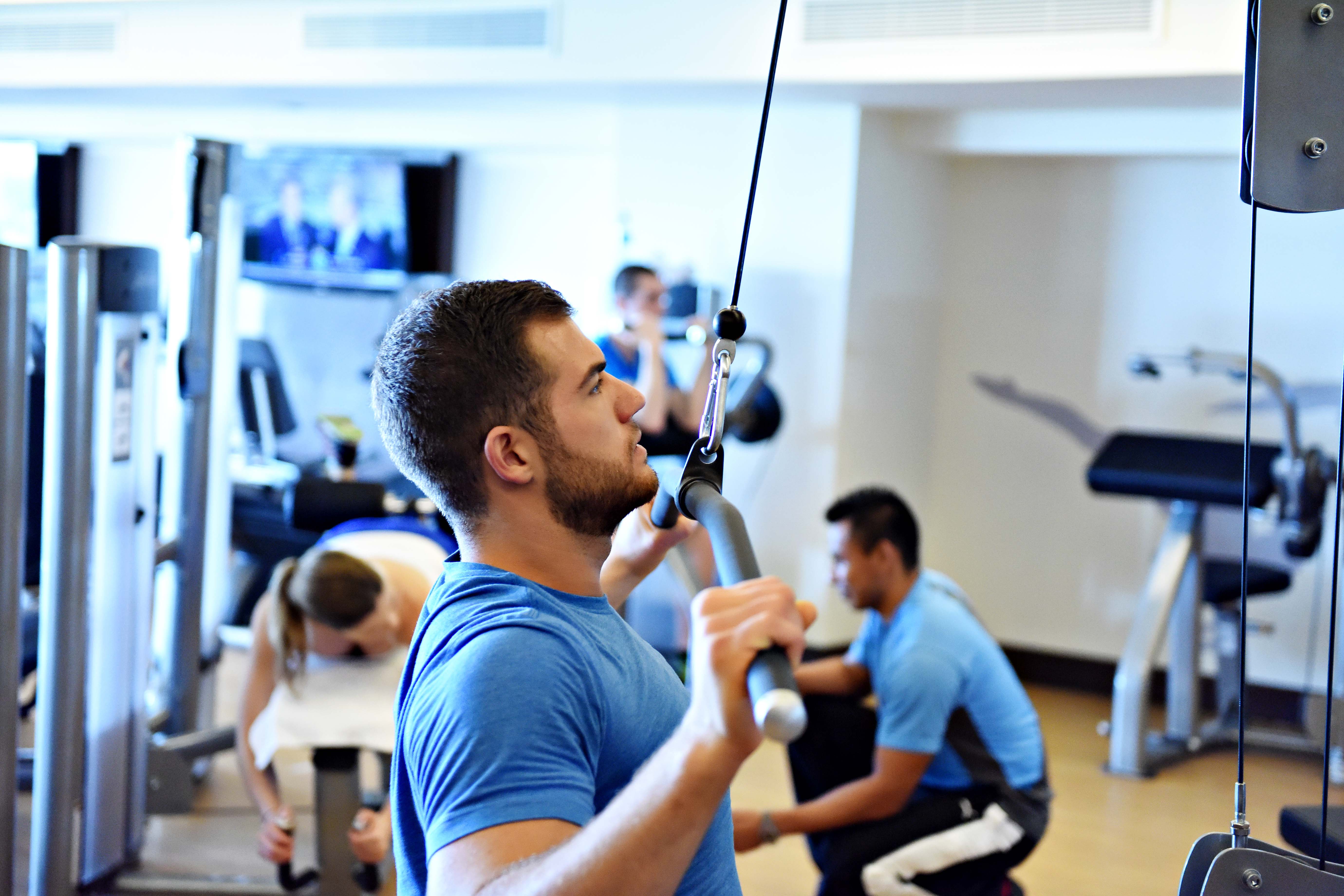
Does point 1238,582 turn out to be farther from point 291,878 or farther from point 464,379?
point 464,379

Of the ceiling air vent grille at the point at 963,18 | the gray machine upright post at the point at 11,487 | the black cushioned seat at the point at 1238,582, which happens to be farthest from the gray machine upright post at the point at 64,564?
the black cushioned seat at the point at 1238,582

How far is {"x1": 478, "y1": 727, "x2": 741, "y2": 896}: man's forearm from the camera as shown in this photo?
804 millimetres

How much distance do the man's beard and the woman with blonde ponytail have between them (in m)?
1.43

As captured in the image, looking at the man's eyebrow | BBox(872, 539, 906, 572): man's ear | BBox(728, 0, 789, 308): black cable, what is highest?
BBox(728, 0, 789, 308): black cable

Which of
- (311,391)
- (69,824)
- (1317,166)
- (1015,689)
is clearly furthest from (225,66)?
(1317,166)

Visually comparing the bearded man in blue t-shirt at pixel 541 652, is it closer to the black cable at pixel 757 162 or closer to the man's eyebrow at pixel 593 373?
the man's eyebrow at pixel 593 373

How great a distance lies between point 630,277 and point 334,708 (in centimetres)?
200

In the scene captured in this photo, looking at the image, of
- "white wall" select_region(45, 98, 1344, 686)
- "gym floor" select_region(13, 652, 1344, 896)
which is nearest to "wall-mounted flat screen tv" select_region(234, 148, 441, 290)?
"white wall" select_region(45, 98, 1344, 686)

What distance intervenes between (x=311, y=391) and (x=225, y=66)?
157 cm

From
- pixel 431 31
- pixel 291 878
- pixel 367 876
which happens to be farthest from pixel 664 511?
pixel 431 31

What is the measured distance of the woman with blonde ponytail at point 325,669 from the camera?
2.43 m

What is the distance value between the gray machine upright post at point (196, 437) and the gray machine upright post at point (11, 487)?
2.17ft

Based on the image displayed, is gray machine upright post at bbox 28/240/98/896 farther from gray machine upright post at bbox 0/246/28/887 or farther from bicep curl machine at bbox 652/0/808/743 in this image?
bicep curl machine at bbox 652/0/808/743

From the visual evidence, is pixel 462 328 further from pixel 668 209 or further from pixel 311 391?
pixel 311 391
